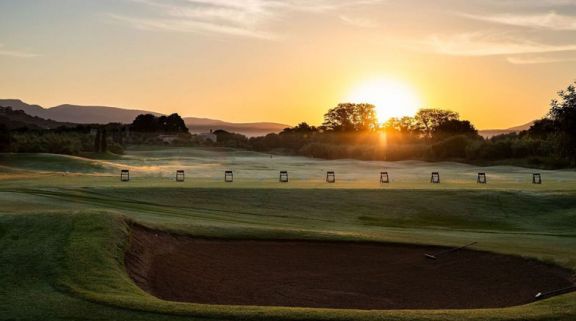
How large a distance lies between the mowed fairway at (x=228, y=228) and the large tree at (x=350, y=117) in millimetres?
120362

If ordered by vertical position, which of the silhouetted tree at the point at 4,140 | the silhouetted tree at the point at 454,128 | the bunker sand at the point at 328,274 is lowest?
the bunker sand at the point at 328,274

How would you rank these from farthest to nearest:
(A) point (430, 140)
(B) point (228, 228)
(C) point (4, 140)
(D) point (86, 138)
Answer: (A) point (430, 140) < (D) point (86, 138) < (C) point (4, 140) < (B) point (228, 228)

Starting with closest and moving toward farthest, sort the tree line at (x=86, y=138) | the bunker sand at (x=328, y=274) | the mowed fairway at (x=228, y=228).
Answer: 1. the mowed fairway at (x=228, y=228)
2. the bunker sand at (x=328, y=274)
3. the tree line at (x=86, y=138)

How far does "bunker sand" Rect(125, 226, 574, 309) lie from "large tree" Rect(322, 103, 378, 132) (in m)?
145

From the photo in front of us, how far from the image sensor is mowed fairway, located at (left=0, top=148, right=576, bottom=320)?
12461mm

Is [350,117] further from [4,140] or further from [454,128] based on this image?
[4,140]

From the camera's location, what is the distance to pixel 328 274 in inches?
703

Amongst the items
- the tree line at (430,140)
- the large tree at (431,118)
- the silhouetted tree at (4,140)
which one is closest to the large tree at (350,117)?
the tree line at (430,140)

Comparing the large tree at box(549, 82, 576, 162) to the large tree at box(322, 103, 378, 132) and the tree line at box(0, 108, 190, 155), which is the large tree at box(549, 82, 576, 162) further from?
the large tree at box(322, 103, 378, 132)

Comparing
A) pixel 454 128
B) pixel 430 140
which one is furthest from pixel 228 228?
pixel 454 128

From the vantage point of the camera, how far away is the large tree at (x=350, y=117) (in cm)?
16600

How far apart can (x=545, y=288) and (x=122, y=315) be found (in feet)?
34.8

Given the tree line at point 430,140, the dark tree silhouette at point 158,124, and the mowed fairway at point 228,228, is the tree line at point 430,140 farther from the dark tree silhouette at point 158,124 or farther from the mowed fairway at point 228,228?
the dark tree silhouette at point 158,124

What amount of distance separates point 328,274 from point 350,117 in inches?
6043
